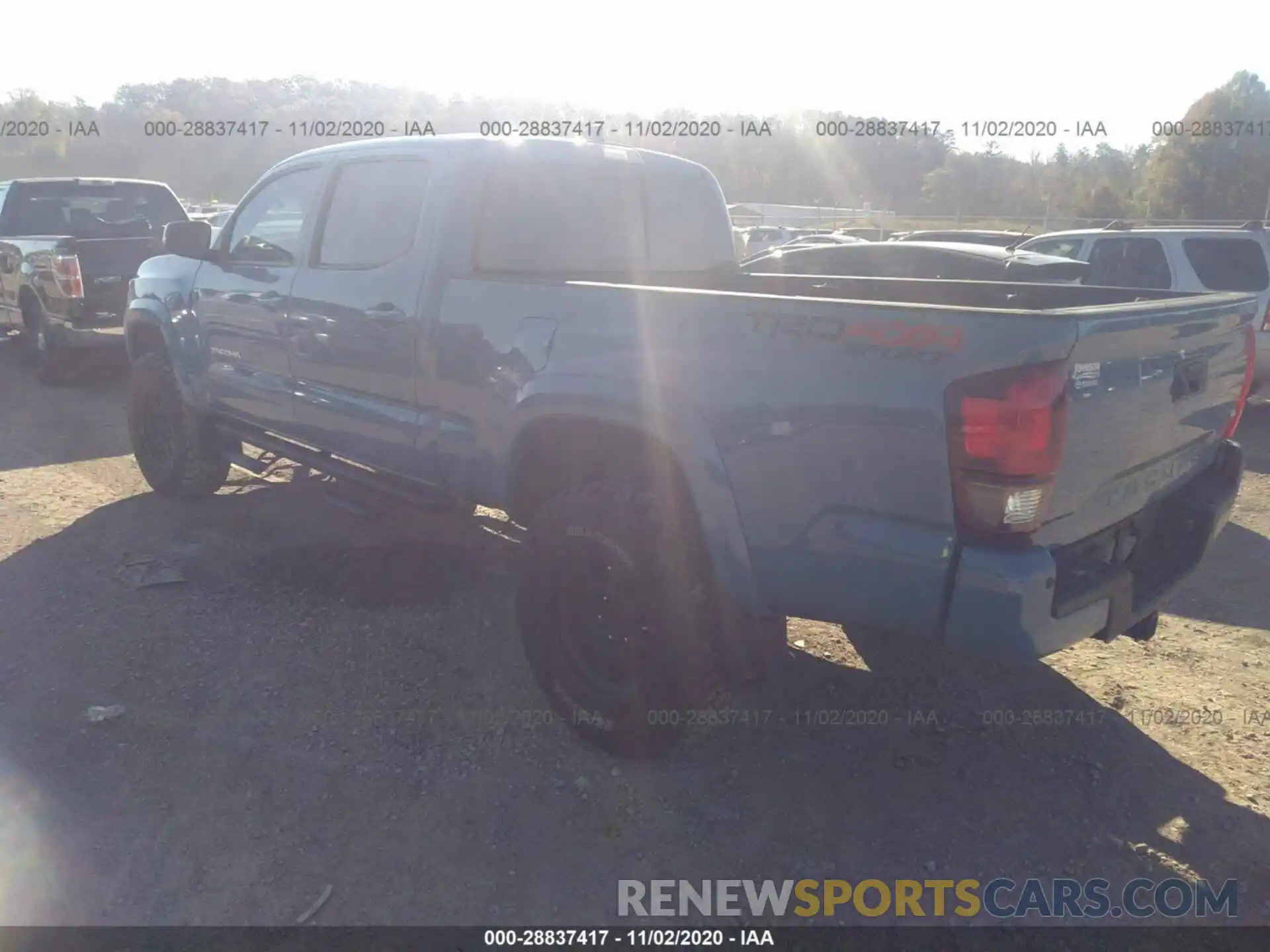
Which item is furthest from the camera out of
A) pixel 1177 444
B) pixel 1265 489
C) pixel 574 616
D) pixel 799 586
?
pixel 1265 489

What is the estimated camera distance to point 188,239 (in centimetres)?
504

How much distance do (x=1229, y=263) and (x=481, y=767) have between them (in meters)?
8.37

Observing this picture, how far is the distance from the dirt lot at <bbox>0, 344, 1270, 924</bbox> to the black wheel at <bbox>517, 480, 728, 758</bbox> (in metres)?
0.22

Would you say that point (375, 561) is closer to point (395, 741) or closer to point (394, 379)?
point (394, 379)

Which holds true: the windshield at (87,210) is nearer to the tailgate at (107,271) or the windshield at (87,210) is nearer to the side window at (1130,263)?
the tailgate at (107,271)

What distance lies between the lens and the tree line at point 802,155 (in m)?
26.6

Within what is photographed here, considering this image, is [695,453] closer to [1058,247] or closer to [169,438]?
[169,438]

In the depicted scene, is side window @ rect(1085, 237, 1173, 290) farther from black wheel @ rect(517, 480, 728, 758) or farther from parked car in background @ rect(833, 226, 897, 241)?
parked car in background @ rect(833, 226, 897, 241)

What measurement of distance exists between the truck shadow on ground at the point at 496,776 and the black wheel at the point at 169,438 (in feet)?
4.44

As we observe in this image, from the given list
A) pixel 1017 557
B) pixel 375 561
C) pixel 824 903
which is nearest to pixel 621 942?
pixel 824 903

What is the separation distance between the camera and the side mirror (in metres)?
5.02

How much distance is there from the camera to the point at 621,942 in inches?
99.0

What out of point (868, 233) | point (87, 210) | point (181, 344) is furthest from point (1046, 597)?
point (868, 233)

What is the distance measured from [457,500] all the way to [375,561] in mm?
1206
